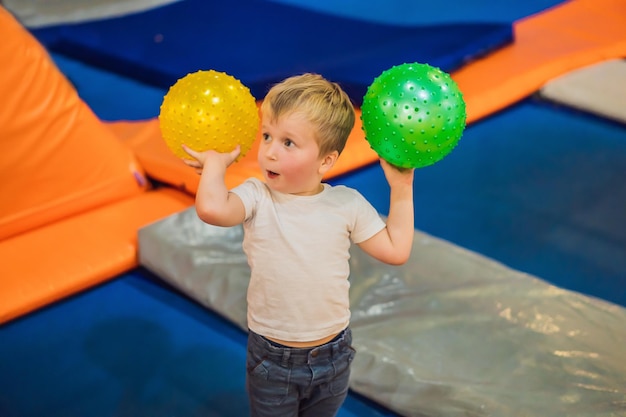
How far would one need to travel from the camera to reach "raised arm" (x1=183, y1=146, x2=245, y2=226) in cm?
99

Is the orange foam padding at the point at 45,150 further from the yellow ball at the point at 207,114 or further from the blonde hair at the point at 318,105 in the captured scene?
the blonde hair at the point at 318,105

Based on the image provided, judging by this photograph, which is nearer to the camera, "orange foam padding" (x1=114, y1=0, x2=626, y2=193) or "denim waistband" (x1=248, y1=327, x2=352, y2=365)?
"denim waistband" (x1=248, y1=327, x2=352, y2=365)

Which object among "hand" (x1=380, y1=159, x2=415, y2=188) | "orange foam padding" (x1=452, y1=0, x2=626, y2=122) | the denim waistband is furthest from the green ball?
"orange foam padding" (x1=452, y1=0, x2=626, y2=122)

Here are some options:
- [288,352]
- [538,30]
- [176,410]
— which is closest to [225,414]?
[176,410]

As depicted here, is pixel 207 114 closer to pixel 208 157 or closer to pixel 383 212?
pixel 208 157

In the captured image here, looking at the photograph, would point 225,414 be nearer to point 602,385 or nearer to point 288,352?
point 288,352

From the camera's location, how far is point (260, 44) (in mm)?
3510

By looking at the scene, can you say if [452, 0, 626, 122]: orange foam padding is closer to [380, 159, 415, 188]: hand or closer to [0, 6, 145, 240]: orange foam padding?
[0, 6, 145, 240]: orange foam padding

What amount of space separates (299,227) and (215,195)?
0.50 feet

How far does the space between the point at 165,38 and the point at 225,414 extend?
260 centimetres

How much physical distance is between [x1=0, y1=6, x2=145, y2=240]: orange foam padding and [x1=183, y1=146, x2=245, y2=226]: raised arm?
3.99ft

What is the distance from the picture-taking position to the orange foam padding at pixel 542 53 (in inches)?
119

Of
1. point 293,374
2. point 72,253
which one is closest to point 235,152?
point 293,374

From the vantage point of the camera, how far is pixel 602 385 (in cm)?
148
